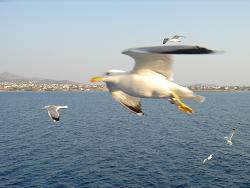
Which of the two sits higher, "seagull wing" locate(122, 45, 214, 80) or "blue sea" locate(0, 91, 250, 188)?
"seagull wing" locate(122, 45, 214, 80)

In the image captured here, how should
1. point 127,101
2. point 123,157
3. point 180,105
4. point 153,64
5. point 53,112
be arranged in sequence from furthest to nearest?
point 123,157 → point 53,112 → point 127,101 → point 153,64 → point 180,105

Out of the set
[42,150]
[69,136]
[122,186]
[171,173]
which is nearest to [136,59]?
[122,186]

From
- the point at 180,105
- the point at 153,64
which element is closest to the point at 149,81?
the point at 153,64

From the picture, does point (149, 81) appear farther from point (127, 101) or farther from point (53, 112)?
point (53, 112)

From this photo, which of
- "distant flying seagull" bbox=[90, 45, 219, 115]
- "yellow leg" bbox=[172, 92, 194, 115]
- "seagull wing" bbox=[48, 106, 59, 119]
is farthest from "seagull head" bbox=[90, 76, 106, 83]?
"seagull wing" bbox=[48, 106, 59, 119]

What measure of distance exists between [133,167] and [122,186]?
32.3ft

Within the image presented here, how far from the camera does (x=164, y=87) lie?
5371 mm

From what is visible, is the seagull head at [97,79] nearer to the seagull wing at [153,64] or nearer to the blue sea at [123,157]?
the seagull wing at [153,64]

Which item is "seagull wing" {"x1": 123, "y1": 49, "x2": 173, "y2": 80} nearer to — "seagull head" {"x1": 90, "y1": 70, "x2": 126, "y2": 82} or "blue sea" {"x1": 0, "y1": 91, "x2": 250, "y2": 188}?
"seagull head" {"x1": 90, "y1": 70, "x2": 126, "y2": 82}

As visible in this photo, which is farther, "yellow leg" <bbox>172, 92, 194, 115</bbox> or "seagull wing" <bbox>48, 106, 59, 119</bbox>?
"seagull wing" <bbox>48, 106, 59, 119</bbox>

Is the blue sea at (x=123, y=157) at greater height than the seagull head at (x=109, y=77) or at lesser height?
lesser

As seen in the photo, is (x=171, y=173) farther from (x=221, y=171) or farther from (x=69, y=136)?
(x=69, y=136)

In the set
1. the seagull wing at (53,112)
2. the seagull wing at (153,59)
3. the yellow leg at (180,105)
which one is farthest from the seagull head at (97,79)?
the seagull wing at (53,112)

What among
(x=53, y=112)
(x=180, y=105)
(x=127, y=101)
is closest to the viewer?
(x=180, y=105)
